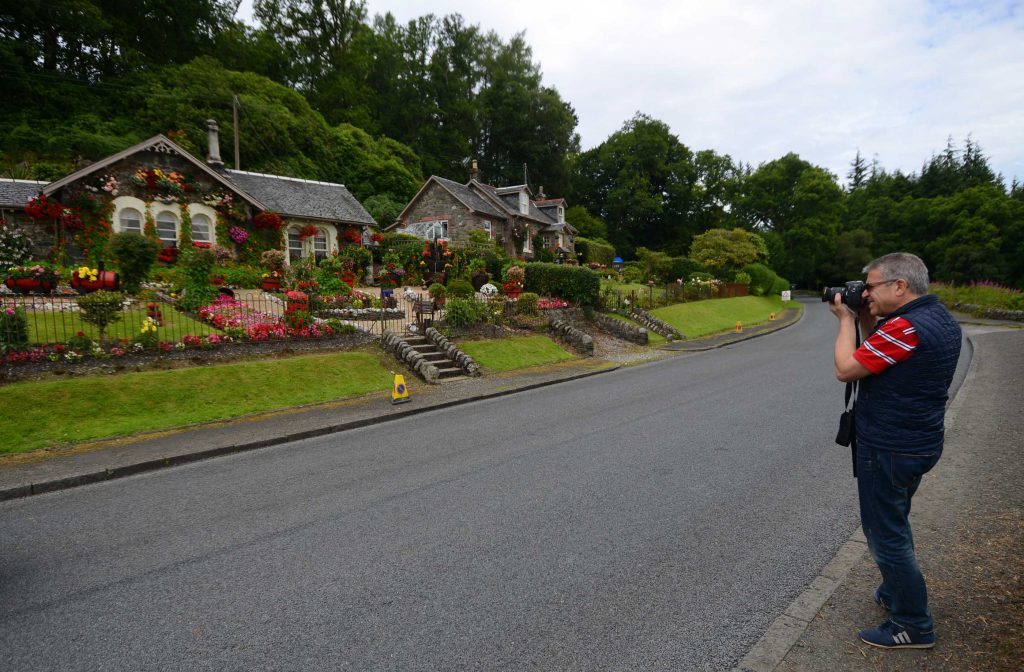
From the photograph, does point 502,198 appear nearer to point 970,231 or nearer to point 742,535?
point 742,535

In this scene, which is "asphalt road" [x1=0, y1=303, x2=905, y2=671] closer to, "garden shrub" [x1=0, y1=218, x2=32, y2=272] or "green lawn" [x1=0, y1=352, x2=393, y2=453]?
"green lawn" [x1=0, y1=352, x2=393, y2=453]

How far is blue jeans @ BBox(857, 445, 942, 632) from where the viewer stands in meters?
2.97

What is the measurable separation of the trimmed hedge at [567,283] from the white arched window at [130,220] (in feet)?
55.2

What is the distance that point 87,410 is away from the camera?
8.59 meters

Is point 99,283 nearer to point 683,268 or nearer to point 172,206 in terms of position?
point 172,206

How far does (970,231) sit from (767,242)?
61.9 feet

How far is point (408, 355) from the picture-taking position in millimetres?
13344

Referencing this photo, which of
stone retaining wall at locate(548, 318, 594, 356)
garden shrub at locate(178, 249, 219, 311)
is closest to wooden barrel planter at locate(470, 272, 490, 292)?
stone retaining wall at locate(548, 318, 594, 356)

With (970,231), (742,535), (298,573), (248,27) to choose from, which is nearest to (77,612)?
(298,573)

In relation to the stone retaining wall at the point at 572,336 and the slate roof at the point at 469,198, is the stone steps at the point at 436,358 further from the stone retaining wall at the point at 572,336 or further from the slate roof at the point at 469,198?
the slate roof at the point at 469,198

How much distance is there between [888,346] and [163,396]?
11.1 m

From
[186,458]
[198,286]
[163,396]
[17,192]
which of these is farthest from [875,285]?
[17,192]

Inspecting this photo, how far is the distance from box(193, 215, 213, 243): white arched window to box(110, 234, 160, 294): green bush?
24.2 feet

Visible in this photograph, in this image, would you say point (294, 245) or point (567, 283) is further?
point (294, 245)
